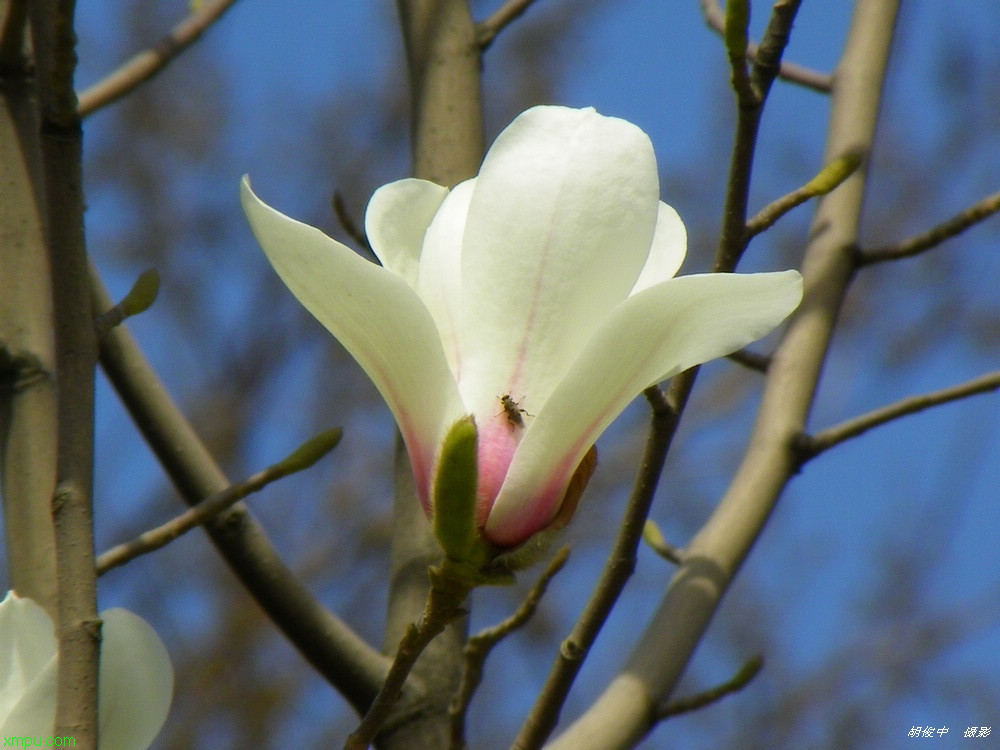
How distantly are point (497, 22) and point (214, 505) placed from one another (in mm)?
654

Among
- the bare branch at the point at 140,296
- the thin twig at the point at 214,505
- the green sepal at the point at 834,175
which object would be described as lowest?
the thin twig at the point at 214,505

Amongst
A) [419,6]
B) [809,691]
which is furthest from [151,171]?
[419,6]

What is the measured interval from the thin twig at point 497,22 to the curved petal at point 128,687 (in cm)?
75

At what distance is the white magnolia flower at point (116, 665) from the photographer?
659 mm

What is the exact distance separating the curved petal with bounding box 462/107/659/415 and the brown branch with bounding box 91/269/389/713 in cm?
44

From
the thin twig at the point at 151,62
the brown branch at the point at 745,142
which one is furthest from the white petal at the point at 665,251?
the thin twig at the point at 151,62

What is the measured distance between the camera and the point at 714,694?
3.14 ft

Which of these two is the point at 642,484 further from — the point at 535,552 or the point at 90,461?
the point at 90,461

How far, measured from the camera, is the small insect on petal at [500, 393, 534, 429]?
1.99ft

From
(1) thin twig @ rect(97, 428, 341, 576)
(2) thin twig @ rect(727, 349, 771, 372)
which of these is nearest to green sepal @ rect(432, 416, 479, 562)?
(1) thin twig @ rect(97, 428, 341, 576)

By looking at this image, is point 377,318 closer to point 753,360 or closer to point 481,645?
point 481,645

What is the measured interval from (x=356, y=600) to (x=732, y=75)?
3.39 m

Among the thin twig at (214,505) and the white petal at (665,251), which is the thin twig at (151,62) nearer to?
the thin twig at (214,505)

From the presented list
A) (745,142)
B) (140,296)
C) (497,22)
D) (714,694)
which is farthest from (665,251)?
(497,22)
